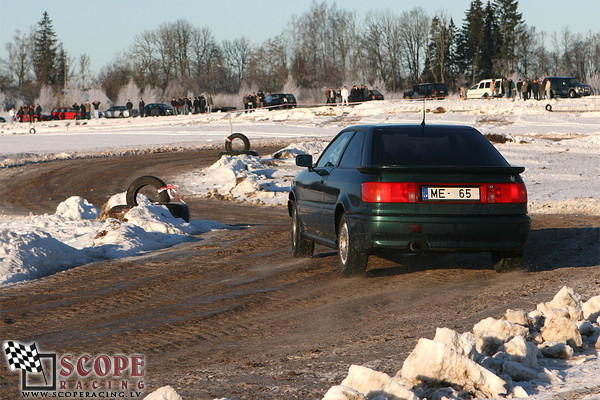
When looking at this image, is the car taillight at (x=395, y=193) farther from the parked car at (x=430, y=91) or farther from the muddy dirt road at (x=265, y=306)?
the parked car at (x=430, y=91)

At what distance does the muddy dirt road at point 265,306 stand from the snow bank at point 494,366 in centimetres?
48

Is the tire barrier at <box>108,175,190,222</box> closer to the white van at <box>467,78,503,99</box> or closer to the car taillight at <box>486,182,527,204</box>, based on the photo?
the car taillight at <box>486,182,527,204</box>

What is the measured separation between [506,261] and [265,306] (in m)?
2.71

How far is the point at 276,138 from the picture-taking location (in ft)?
130

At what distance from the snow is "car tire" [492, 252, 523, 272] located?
2225mm

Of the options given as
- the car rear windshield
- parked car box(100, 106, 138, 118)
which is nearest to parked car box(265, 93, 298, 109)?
parked car box(100, 106, 138, 118)

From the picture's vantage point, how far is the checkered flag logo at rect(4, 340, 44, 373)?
490cm

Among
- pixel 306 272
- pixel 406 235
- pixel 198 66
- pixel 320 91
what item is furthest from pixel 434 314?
pixel 198 66

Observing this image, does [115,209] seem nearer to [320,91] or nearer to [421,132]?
[421,132]

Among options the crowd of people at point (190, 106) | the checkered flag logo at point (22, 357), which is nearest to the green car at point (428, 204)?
the checkered flag logo at point (22, 357)

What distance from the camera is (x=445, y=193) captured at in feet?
23.9

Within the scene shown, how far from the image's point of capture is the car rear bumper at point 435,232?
7.22 metres

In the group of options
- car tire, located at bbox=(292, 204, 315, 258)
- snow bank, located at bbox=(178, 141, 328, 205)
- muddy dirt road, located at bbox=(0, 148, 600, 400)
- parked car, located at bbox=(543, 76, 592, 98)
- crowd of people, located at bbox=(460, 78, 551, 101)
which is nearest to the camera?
muddy dirt road, located at bbox=(0, 148, 600, 400)

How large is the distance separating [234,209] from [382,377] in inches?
503
